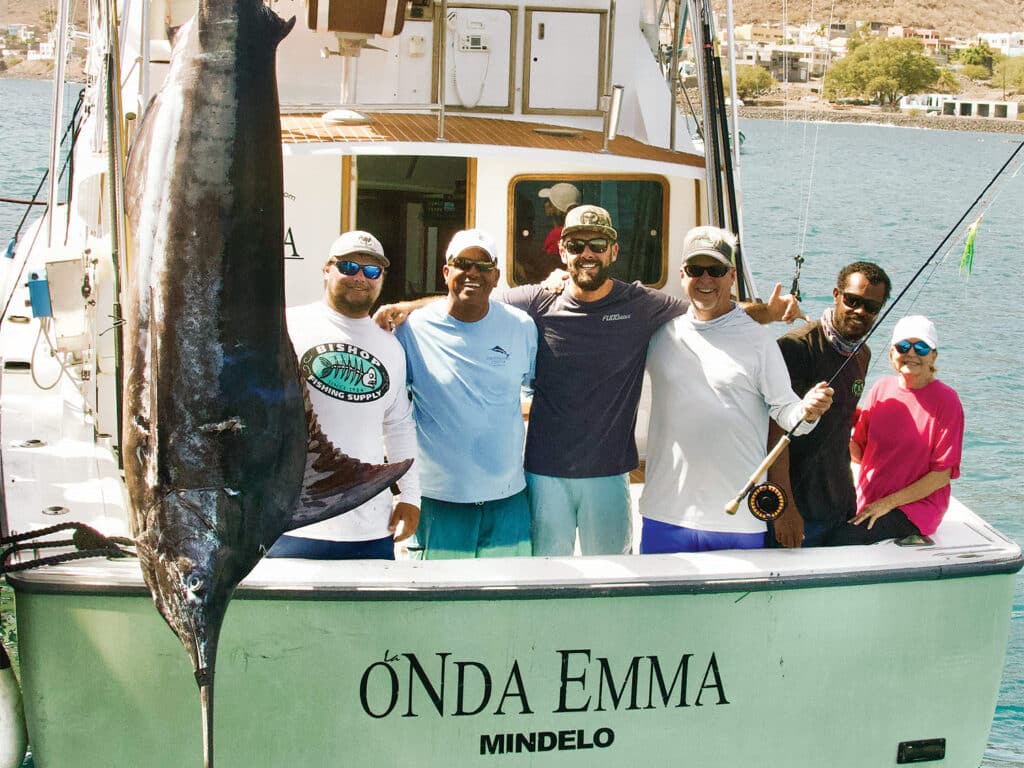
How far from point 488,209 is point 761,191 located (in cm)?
2826

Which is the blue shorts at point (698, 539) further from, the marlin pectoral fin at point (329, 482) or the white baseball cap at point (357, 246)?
the marlin pectoral fin at point (329, 482)

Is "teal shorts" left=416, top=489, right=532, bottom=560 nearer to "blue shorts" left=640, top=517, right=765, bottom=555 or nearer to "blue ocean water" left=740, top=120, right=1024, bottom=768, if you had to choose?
"blue shorts" left=640, top=517, right=765, bottom=555

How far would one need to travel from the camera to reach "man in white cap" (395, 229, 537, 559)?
13.2 feet

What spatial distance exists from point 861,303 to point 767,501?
2.24ft

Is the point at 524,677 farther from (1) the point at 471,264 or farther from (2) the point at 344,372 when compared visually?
(1) the point at 471,264

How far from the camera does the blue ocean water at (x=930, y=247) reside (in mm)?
10146

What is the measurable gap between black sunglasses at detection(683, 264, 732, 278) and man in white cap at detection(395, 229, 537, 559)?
0.52m

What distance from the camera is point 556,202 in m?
5.84

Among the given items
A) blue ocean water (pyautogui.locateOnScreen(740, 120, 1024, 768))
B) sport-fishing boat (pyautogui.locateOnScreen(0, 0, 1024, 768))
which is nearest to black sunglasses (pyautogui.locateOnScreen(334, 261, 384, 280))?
sport-fishing boat (pyautogui.locateOnScreen(0, 0, 1024, 768))

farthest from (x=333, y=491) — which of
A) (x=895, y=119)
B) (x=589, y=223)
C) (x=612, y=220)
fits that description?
(x=895, y=119)

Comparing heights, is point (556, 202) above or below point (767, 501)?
above

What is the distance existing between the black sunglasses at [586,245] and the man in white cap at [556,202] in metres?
1.76

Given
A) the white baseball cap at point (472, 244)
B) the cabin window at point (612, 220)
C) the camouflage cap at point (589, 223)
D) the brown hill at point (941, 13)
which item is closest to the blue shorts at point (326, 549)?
the white baseball cap at point (472, 244)

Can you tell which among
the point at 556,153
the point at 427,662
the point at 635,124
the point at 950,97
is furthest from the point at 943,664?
the point at 950,97
